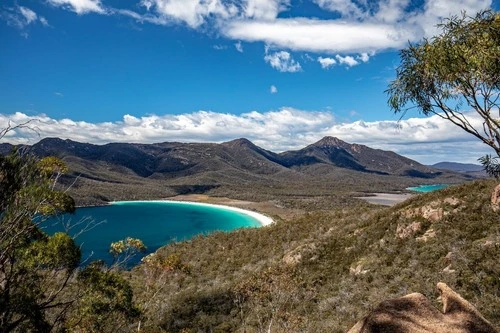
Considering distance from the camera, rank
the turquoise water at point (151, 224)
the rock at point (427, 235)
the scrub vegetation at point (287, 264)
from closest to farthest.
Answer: the scrub vegetation at point (287, 264) < the rock at point (427, 235) < the turquoise water at point (151, 224)

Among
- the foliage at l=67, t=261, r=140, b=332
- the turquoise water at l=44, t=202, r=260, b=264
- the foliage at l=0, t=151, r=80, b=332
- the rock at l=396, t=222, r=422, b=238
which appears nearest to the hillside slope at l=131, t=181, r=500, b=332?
the rock at l=396, t=222, r=422, b=238

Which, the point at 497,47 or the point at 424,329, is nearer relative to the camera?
the point at 424,329

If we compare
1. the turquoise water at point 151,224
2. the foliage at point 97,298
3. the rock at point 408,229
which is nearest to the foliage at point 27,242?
the foliage at point 97,298

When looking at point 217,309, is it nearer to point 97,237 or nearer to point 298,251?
point 298,251

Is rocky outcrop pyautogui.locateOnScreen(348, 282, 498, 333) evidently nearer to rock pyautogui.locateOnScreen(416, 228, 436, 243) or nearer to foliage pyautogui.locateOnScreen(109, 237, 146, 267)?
foliage pyautogui.locateOnScreen(109, 237, 146, 267)

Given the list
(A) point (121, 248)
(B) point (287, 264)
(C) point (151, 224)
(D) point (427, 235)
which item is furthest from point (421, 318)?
(C) point (151, 224)

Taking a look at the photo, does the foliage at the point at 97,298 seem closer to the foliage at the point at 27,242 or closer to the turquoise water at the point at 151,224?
the foliage at the point at 27,242

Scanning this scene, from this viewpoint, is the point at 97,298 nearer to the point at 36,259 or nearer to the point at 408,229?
the point at 36,259

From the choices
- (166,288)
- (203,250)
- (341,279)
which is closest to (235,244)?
(203,250)
